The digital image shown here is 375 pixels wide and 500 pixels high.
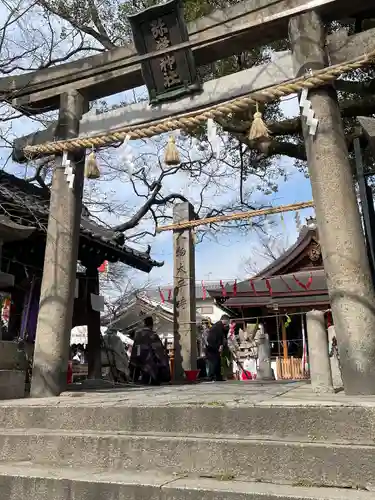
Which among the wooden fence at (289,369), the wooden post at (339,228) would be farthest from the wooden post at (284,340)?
the wooden post at (339,228)

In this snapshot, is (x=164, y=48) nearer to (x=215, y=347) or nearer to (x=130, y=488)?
(x=130, y=488)

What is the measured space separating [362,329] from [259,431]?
1515 millimetres

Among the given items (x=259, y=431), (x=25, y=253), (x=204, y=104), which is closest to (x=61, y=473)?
(x=259, y=431)

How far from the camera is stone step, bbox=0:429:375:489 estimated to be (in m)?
2.78

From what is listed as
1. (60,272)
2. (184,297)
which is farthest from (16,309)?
(60,272)

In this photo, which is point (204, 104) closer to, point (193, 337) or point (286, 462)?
point (286, 462)

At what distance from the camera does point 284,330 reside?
15.8m

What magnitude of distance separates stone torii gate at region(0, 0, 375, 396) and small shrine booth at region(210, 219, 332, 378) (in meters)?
9.51

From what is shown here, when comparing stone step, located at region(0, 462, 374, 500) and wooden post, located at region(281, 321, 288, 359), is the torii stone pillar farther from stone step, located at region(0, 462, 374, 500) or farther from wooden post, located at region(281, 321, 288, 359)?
stone step, located at region(0, 462, 374, 500)

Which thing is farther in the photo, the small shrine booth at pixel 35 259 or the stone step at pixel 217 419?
the small shrine booth at pixel 35 259

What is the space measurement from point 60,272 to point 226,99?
316 cm

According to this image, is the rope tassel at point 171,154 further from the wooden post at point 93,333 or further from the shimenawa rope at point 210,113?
the wooden post at point 93,333

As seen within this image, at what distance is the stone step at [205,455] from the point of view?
→ 278 cm

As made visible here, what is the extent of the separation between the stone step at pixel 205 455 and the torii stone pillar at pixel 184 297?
7.26 meters
